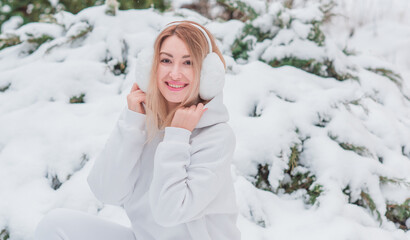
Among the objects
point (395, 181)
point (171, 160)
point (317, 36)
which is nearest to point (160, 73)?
point (171, 160)

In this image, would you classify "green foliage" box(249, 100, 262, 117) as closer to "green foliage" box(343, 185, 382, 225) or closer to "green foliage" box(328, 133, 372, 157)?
"green foliage" box(328, 133, 372, 157)

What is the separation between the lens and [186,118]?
3.40 ft

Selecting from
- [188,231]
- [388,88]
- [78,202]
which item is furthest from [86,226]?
[388,88]

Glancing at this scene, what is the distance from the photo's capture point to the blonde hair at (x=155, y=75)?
1079 mm

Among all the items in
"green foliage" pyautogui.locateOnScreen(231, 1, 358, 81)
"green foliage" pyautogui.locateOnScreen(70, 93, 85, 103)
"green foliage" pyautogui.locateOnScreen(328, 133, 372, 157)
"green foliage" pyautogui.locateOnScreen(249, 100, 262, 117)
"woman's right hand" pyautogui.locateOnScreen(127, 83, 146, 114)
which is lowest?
"green foliage" pyautogui.locateOnScreen(70, 93, 85, 103)

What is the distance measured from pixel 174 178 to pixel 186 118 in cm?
18

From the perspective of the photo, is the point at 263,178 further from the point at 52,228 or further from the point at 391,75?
the point at 391,75

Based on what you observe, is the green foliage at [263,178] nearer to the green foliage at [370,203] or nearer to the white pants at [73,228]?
the green foliage at [370,203]

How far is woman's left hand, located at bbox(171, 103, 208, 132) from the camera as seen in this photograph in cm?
104

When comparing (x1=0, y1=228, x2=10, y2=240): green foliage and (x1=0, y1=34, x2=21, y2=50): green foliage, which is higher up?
(x1=0, y1=34, x2=21, y2=50): green foliage

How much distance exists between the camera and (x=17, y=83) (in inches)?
90.9

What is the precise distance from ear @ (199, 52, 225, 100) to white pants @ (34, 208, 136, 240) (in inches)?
21.8

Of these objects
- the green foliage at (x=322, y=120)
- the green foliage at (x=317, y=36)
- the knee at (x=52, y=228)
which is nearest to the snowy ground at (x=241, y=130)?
the green foliage at (x=322, y=120)

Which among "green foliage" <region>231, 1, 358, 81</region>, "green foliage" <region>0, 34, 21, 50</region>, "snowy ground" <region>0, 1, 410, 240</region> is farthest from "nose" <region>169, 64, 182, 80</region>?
"green foliage" <region>0, 34, 21, 50</region>
